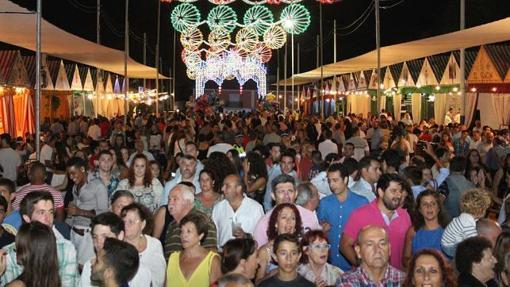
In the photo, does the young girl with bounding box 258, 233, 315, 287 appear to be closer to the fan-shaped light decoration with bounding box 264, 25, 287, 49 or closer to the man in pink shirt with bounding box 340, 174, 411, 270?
the man in pink shirt with bounding box 340, 174, 411, 270

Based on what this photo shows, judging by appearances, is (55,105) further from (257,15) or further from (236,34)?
(236,34)

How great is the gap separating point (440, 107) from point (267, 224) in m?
27.1

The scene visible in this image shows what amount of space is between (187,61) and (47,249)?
50.7 metres

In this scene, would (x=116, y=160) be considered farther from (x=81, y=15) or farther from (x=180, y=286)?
(x=81, y=15)

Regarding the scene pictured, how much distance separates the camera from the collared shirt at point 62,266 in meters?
6.79

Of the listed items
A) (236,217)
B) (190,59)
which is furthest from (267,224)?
(190,59)

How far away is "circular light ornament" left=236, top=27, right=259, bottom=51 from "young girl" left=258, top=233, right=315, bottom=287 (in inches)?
1542

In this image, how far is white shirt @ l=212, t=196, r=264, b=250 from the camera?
9.33m

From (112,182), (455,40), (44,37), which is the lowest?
(112,182)

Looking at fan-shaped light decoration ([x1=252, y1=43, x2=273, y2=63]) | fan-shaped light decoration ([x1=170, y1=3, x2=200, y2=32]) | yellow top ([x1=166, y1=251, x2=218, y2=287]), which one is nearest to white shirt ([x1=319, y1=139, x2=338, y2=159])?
yellow top ([x1=166, y1=251, x2=218, y2=287])

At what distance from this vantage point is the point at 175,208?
8719mm

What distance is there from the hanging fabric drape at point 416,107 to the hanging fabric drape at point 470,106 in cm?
794

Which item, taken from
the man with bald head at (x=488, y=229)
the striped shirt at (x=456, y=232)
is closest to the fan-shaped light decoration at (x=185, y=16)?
the striped shirt at (x=456, y=232)

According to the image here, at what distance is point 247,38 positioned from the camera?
154ft
